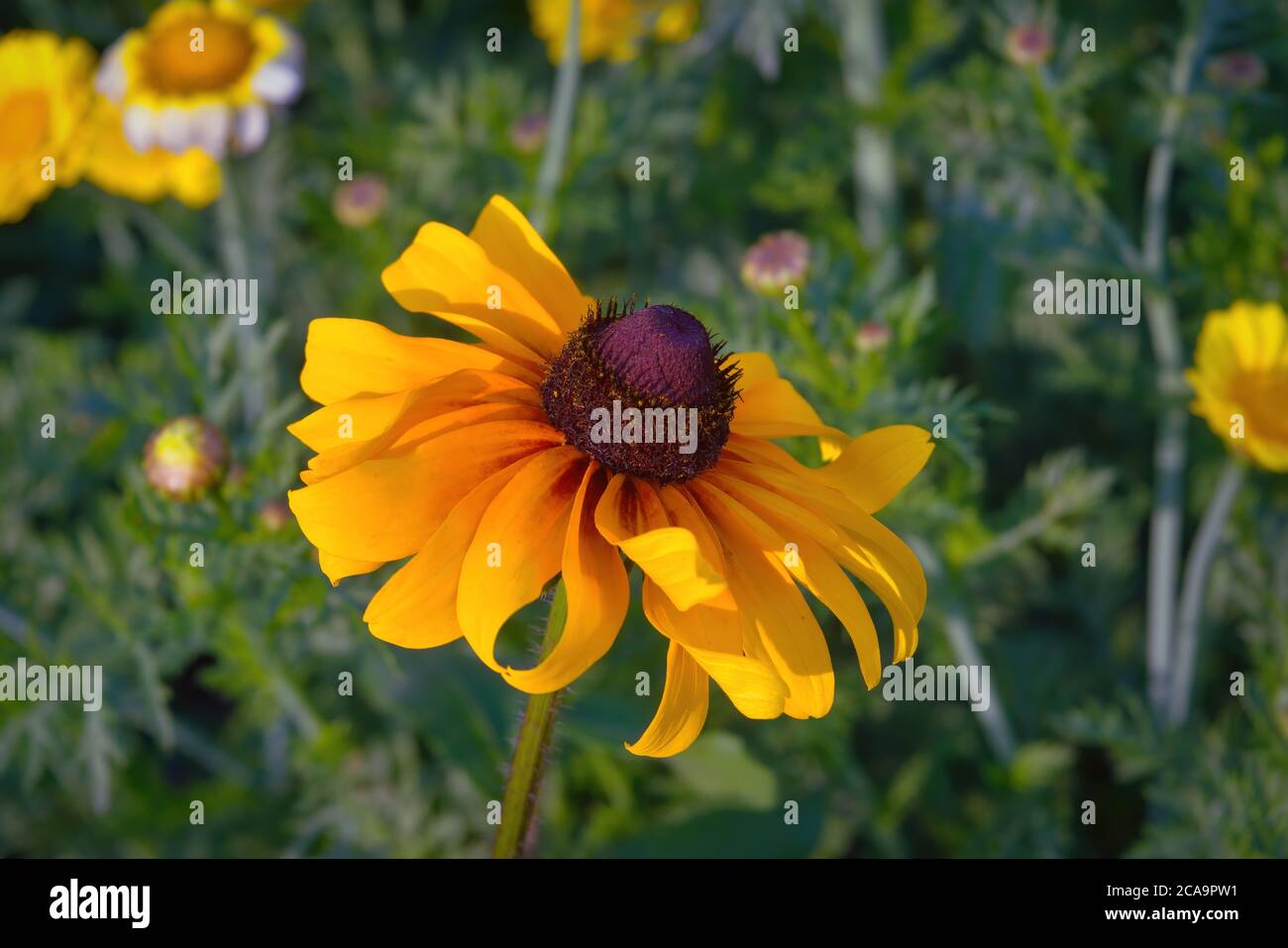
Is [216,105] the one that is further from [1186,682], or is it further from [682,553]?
[1186,682]

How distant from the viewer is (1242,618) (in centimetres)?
343

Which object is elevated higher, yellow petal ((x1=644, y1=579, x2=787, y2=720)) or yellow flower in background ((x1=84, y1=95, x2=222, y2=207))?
yellow flower in background ((x1=84, y1=95, x2=222, y2=207))

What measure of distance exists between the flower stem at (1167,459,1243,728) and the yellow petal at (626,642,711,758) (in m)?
1.73

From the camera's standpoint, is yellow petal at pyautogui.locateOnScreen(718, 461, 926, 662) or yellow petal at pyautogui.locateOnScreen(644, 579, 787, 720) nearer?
yellow petal at pyautogui.locateOnScreen(644, 579, 787, 720)

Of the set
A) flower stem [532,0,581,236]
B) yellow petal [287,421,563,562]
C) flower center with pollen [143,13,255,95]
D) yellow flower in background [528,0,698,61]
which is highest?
yellow flower in background [528,0,698,61]

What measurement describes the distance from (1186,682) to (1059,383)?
2.89 feet

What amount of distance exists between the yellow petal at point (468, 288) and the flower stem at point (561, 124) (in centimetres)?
88

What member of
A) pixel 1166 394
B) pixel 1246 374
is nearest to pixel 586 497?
pixel 1246 374

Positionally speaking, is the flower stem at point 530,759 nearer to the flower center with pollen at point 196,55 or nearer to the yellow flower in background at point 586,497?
the yellow flower in background at point 586,497

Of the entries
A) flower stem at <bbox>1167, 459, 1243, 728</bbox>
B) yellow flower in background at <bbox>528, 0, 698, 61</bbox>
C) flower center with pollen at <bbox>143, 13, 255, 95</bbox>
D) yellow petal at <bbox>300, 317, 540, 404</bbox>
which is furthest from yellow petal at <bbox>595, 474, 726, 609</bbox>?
yellow flower in background at <bbox>528, 0, 698, 61</bbox>

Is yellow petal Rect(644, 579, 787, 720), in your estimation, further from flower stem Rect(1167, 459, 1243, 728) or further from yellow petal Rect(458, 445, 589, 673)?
flower stem Rect(1167, 459, 1243, 728)

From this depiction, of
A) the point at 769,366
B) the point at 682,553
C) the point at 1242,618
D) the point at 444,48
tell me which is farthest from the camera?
the point at 444,48

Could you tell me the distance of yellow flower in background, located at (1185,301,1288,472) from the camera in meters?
2.53

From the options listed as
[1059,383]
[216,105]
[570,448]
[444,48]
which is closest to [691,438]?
[570,448]
